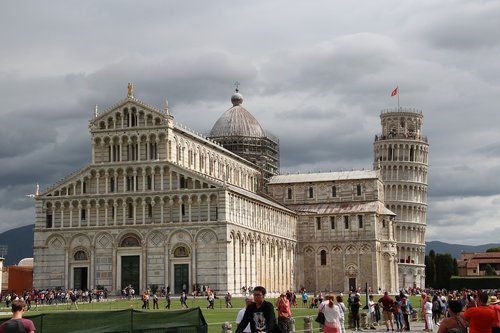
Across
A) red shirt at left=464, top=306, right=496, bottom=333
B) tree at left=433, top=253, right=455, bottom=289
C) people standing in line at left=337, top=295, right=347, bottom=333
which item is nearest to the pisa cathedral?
tree at left=433, top=253, right=455, bottom=289

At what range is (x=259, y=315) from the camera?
1636 cm

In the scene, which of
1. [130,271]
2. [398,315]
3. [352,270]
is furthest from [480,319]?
[352,270]

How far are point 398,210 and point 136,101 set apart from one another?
62676 millimetres

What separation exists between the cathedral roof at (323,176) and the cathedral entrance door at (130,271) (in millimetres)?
33508

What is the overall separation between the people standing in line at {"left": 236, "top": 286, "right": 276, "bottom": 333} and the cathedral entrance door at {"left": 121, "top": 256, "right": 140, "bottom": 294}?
223 ft

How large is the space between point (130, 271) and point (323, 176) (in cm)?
3769

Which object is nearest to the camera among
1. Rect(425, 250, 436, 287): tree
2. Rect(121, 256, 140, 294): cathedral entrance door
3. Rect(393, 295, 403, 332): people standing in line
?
Rect(393, 295, 403, 332): people standing in line

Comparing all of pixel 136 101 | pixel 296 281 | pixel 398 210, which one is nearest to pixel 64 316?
pixel 136 101

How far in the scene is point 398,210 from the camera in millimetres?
134375

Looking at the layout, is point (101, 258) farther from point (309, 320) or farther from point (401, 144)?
point (401, 144)

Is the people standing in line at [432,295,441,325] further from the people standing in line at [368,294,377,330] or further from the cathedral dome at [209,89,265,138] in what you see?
the cathedral dome at [209,89,265,138]

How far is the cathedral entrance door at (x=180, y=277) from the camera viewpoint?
81562mm

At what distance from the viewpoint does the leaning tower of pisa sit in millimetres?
133875

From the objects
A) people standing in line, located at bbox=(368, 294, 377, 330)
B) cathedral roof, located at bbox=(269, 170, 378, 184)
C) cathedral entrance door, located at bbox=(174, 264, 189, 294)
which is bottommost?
people standing in line, located at bbox=(368, 294, 377, 330)
